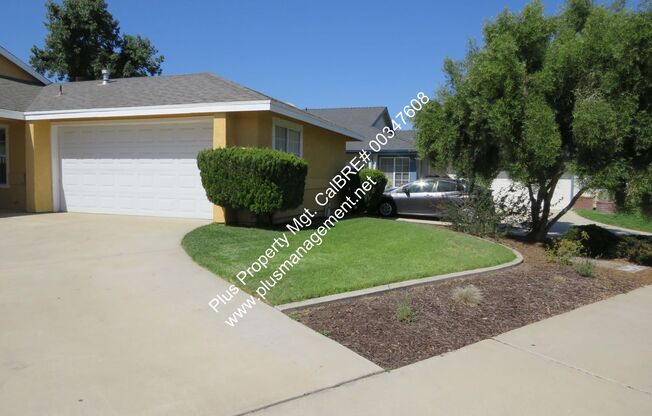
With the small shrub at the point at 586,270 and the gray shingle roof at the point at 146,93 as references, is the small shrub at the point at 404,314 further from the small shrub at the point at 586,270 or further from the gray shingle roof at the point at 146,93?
the gray shingle roof at the point at 146,93

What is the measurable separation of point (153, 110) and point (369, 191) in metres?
7.28

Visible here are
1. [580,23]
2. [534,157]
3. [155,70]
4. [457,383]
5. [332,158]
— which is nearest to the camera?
[457,383]

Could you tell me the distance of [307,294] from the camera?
18.0ft

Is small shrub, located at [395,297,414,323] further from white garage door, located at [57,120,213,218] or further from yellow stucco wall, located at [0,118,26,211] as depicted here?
yellow stucco wall, located at [0,118,26,211]

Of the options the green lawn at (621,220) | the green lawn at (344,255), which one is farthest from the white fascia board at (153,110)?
the green lawn at (621,220)

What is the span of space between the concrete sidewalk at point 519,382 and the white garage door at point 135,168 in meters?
8.67

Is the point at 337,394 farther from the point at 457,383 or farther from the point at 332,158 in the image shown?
the point at 332,158

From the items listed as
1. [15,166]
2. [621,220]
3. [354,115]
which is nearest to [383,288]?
[15,166]

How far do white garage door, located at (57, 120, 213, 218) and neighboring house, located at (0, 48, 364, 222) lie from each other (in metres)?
0.03

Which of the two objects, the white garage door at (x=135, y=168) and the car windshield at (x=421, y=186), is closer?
the white garage door at (x=135, y=168)

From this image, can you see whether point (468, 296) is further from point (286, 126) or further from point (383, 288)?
point (286, 126)

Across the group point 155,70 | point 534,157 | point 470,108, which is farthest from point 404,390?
point 155,70

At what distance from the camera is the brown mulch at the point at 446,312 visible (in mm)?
4285

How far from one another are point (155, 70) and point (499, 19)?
90.9ft
